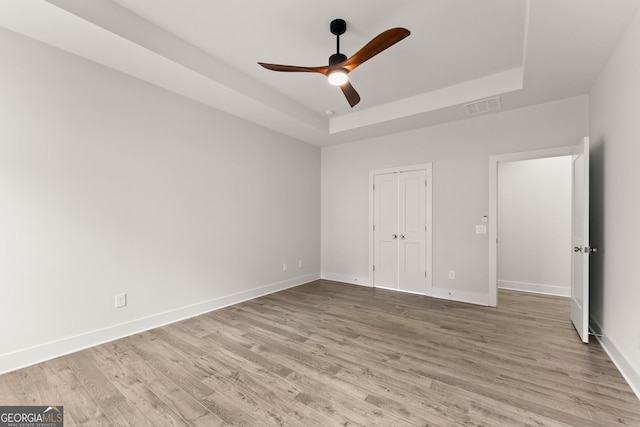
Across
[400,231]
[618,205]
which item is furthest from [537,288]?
[618,205]

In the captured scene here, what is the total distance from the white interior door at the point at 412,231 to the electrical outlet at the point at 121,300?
3.96m

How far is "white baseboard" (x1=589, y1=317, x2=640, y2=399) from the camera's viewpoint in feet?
6.57

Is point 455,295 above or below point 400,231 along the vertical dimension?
below

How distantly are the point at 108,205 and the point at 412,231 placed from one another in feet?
13.8

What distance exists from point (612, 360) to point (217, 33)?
4.64 m

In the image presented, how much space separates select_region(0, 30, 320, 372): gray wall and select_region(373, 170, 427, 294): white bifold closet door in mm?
2162

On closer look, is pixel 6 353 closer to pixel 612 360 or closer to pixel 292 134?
pixel 292 134

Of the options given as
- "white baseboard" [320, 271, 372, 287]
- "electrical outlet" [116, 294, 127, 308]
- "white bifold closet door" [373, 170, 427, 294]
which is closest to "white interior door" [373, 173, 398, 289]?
"white bifold closet door" [373, 170, 427, 294]

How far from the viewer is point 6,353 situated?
7.45ft

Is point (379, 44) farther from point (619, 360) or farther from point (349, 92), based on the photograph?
point (619, 360)

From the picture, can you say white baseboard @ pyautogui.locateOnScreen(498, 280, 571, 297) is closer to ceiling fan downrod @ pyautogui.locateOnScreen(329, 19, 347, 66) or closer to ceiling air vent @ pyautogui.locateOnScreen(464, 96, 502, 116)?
ceiling air vent @ pyautogui.locateOnScreen(464, 96, 502, 116)

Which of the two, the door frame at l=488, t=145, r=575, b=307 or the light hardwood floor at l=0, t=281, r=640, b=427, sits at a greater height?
the door frame at l=488, t=145, r=575, b=307

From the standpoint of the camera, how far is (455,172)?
4332mm

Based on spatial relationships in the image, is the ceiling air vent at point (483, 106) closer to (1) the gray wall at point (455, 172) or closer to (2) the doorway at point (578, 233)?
(1) the gray wall at point (455, 172)
